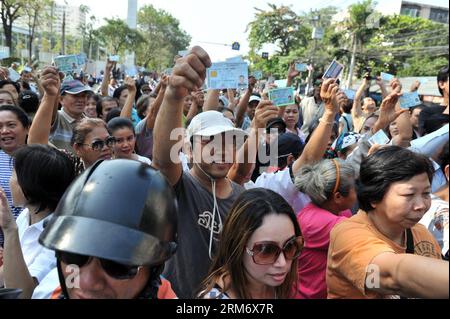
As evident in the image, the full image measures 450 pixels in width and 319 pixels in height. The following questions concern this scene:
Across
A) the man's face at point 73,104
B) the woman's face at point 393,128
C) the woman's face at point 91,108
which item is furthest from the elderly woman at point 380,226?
the woman's face at point 91,108

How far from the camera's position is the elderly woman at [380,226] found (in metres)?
1.56

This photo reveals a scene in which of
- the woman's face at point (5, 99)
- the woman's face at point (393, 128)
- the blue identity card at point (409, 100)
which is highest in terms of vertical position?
the blue identity card at point (409, 100)

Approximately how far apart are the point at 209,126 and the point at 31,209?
1091 mm

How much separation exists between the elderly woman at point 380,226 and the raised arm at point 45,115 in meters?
2.55

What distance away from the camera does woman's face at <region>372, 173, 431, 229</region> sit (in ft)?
6.07

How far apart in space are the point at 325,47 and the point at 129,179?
159 feet

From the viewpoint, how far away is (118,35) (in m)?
40.8

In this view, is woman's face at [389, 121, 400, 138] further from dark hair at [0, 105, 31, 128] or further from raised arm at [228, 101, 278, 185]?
dark hair at [0, 105, 31, 128]

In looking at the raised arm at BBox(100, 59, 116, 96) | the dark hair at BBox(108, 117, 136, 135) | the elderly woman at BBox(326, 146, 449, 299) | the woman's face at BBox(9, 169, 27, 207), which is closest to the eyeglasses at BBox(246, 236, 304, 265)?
the elderly woman at BBox(326, 146, 449, 299)

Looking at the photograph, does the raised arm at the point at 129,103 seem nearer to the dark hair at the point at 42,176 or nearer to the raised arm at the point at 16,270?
the dark hair at the point at 42,176

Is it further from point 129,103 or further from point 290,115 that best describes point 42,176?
point 290,115

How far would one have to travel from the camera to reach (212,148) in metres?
2.41

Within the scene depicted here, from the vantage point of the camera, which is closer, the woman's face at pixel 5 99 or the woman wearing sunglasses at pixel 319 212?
the woman wearing sunglasses at pixel 319 212

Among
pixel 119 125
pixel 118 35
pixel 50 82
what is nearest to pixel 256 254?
pixel 119 125
